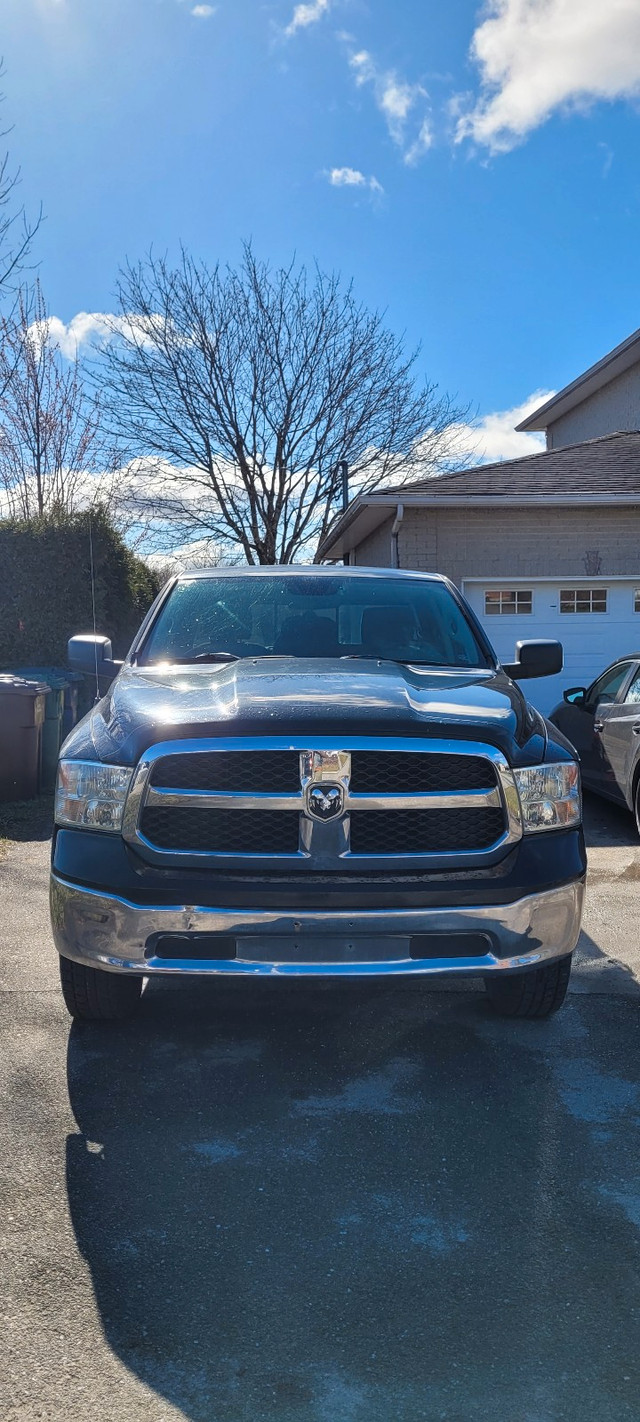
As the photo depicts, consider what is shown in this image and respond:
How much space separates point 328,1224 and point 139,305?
2284cm

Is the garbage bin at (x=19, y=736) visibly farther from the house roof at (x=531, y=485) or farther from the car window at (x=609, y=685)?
the house roof at (x=531, y=485)

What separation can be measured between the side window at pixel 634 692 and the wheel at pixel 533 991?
434 cm

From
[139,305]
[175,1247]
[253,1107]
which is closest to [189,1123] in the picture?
[253,1107]

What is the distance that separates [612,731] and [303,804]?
544cm

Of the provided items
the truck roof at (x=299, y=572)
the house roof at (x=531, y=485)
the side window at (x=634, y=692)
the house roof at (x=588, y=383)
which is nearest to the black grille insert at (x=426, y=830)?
the truck roof at (x=299, y=572)

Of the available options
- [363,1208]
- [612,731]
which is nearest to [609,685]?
[612,731]

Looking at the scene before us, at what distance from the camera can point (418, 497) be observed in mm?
12875

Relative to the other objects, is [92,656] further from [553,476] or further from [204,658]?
[553,476]

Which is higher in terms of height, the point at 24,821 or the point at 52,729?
the point at 52,729

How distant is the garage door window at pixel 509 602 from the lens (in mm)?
13484

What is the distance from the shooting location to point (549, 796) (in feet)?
11.2

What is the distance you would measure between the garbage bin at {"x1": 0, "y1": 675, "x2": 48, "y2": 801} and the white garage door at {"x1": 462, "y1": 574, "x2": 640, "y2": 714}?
6388mm

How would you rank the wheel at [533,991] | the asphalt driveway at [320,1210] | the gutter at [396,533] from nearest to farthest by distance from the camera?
1. the asphalt driveway at [320,1210]
2. the wheel at [533,991]
3. the gutter at [396,533]

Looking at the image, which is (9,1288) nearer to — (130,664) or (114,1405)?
(114,1405)
